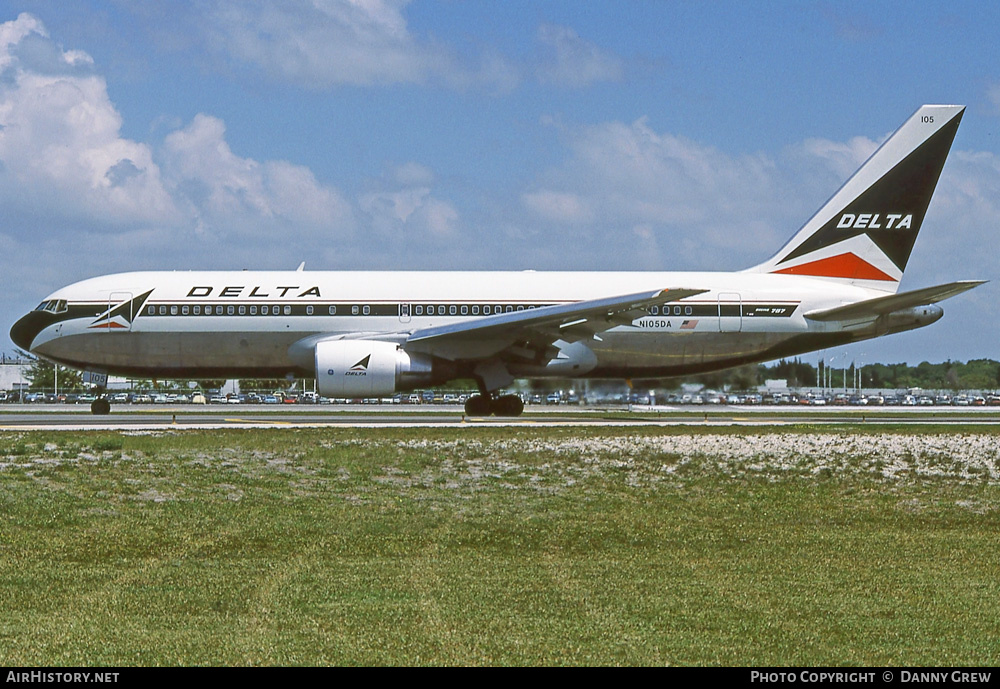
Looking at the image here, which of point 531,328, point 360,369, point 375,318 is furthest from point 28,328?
point 531,328

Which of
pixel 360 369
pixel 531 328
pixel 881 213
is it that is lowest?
pixel 360 369

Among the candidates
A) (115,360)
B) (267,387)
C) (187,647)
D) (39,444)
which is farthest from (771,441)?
(267,387)

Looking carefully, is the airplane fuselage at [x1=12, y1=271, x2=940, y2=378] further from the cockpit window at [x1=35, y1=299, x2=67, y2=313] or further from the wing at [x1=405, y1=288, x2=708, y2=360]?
the wing at [x1=405, y1=288, x2=708, y2=360]

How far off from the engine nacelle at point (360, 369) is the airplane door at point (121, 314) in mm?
6407

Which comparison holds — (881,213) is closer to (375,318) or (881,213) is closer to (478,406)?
(478,406)

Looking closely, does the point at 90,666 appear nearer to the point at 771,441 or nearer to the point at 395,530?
the point at 395,530

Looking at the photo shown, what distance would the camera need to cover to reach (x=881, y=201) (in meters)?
32.6

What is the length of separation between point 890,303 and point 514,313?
35.3 feet

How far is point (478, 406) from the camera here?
32438mm

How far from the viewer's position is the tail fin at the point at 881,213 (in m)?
32.4

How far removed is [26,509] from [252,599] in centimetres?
611

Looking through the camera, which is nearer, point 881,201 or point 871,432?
point 871,432

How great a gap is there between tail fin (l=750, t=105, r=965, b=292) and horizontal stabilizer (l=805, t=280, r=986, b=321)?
5.57 feet

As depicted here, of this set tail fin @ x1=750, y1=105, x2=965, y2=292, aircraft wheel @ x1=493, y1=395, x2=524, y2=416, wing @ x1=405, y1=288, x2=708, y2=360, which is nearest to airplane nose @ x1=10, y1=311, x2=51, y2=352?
wing @ x1=405, y1=288, x2=708, y2=360
